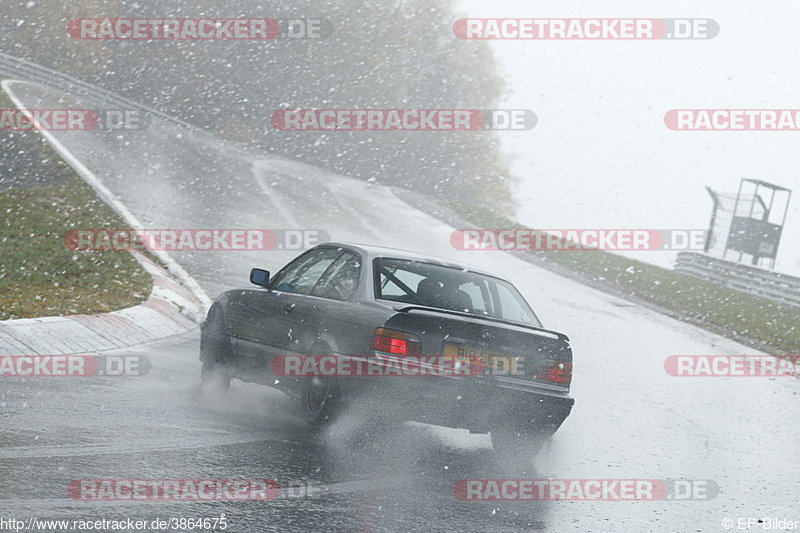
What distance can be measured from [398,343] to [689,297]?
53.2 ft

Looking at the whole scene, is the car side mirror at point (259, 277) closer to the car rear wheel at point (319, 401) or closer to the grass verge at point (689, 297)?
the car rear wheel at point (319, 401)

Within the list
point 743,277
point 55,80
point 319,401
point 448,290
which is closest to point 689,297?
point 743,277

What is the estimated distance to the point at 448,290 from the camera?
24.0 ft

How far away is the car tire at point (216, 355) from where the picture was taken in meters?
8.36

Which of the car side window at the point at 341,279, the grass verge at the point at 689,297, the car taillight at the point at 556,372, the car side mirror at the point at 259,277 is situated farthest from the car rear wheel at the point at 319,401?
the grass verge at the point at 689,297

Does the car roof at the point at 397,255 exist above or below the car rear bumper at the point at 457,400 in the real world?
above

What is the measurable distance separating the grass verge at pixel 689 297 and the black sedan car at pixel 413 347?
10284mm

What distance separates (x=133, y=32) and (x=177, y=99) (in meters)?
4.39

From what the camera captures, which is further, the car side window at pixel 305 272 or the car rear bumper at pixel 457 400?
the car side window at pixel 305 272

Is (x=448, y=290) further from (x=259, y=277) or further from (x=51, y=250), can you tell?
(x=51, y=250)

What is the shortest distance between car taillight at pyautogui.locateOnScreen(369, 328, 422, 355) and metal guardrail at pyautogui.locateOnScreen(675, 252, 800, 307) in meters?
17.8

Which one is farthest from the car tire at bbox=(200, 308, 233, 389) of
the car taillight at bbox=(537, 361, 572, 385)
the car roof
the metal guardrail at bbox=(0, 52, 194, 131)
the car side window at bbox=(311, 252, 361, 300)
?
the metal guardrail at bbox=(0, 52, 194, 131)

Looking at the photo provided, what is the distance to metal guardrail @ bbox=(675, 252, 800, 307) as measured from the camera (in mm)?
22905

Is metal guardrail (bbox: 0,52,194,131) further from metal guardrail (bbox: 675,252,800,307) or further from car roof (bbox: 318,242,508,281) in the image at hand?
car roof (bbox: 318,242,508,281)
